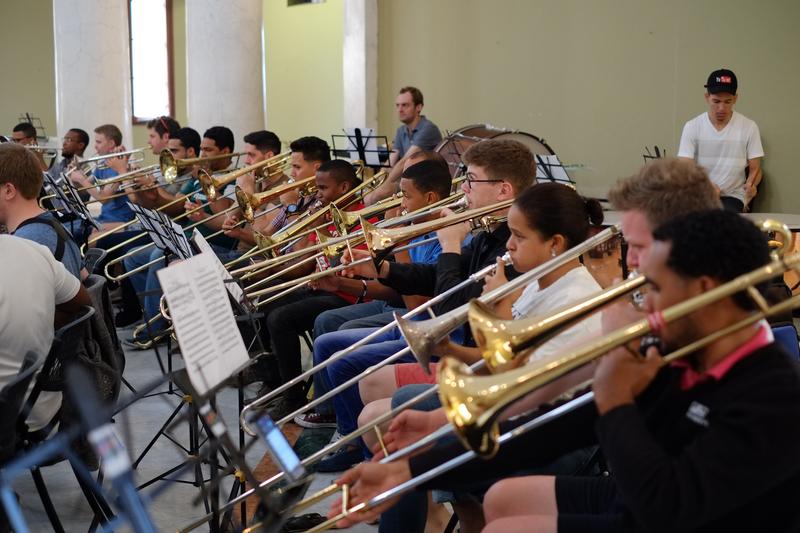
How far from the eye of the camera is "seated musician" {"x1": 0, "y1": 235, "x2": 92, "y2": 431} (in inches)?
109

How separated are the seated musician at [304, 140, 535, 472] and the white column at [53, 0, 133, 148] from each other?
656cm

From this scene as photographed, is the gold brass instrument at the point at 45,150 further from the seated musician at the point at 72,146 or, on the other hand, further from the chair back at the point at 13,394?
the chair back at the point at 13,394

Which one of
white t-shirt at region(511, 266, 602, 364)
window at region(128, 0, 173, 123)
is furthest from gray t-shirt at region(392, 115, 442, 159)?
window at region(128, 0, 173, 123)

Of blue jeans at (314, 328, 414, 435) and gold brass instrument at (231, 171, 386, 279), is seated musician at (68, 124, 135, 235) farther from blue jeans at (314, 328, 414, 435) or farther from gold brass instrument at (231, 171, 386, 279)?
blue jeans at (314, 328, 414, 435)

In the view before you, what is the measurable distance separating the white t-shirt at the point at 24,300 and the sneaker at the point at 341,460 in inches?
48.6

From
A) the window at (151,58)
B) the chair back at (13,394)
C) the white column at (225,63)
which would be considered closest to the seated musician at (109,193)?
the white column at (225,63)

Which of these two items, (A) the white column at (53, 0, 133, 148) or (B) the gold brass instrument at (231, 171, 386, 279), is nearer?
(B) the gold brass instrument at (231, 171, 386, 279)

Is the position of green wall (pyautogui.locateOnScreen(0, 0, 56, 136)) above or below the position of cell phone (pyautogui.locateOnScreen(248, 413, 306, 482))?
above

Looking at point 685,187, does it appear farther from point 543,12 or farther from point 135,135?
point 135,135

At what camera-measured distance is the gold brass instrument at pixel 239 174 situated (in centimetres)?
616

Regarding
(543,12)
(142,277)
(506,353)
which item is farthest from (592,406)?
(543,12)

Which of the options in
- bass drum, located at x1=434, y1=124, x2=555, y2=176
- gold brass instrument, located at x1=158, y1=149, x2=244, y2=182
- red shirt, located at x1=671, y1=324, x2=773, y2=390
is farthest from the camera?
gold brass instrument, located at x1=158, y1=149, x2=244, y2=182

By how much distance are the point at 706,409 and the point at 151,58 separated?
14.3 m

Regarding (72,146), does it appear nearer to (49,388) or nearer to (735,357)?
(49,388)
